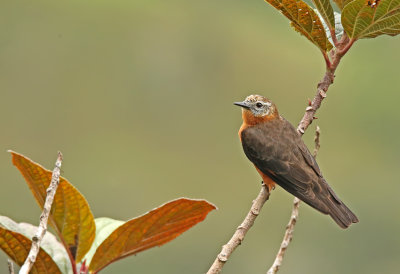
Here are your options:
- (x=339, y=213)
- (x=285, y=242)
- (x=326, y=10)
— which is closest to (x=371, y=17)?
(x=326, y=10)

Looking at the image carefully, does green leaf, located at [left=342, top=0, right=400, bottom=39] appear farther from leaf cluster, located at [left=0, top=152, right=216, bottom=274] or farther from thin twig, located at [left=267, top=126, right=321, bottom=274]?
leaf cluster, located at [left=0, top=152, right=216, bottom=274]

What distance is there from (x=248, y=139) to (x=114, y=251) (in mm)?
2617

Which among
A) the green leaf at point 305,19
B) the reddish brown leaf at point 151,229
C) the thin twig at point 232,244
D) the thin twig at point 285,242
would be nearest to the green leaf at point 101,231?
the reddish brown leaf at point 151,229

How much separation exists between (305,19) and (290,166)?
1.85 meters

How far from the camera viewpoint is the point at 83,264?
218cm

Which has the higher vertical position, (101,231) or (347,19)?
(347,19)

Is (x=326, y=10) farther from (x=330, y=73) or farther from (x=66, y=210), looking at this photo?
(x=66, y=210)

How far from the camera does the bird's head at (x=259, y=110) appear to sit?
466 centimetres

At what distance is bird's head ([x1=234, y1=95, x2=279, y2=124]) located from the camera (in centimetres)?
466

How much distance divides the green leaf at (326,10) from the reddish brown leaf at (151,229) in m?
1.09

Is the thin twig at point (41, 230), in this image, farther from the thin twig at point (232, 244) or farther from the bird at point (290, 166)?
the bird at point (290, 166)

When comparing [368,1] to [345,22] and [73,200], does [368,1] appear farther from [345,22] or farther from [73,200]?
[73,200]

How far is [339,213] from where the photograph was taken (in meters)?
4.05

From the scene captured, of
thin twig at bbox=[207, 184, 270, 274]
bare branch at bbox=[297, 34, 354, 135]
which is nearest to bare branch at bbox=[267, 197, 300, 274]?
thin twig at bbox=[207, 184, 270, 274]
